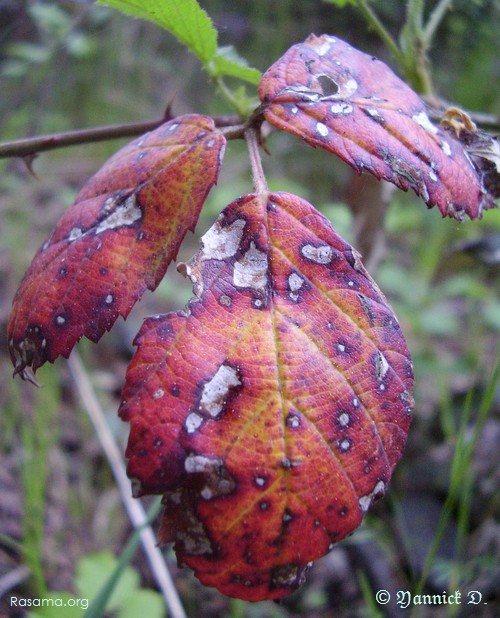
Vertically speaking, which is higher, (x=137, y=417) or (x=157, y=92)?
(x=137, y=417)

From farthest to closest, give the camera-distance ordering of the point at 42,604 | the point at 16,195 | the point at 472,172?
the point at 16,195
the point at 42,604
the point at 472,172

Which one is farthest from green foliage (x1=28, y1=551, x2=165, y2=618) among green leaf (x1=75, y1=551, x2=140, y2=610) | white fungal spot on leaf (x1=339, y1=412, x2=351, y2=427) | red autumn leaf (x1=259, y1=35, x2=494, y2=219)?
red autumn leaf (x1=259, y1=35, x2=494, y2=219)

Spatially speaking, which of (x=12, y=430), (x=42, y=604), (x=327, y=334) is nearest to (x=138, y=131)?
(x=327, y=334)

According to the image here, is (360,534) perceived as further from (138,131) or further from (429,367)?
(138,131)

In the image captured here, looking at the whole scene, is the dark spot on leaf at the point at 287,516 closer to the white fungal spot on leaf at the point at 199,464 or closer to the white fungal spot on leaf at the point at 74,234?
the white fungal spot on leaf at the point at 199,464

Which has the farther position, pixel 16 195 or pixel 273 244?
pixel 16 195

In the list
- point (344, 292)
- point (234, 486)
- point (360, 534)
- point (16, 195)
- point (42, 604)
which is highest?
point (344, 292)
